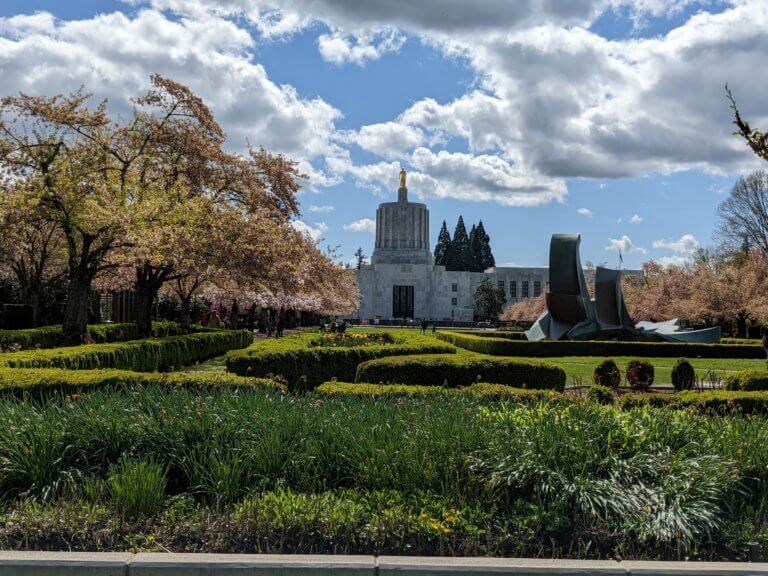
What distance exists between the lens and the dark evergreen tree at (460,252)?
124m

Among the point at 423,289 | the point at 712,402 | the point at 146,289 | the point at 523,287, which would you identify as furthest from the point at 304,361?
the point at 523,287

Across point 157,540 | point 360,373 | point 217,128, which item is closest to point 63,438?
point 157,540

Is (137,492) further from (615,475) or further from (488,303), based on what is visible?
(488,303)

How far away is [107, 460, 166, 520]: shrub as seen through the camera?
4.50m

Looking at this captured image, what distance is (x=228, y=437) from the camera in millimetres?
5273

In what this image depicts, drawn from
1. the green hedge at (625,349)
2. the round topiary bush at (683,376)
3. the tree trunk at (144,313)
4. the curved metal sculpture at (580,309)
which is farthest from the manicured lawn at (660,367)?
the tree trunk at (144,313)

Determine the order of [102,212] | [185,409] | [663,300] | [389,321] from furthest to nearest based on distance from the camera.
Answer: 1. [389,321]
2. [663,300]
3. [102,212]
4. [185,409]

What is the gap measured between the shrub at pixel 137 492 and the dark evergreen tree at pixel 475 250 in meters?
122

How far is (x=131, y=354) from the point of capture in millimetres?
15875

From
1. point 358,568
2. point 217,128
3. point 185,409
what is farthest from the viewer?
point 217,128

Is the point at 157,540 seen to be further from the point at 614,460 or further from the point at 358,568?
the point at 614,460

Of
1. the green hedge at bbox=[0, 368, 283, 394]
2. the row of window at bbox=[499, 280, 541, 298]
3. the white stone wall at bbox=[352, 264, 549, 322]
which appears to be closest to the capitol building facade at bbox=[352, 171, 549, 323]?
the white stone wall at bbox=[352, 264, 549, 322]

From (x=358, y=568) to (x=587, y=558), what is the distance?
139 centimetres

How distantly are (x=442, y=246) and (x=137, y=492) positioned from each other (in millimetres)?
124733
